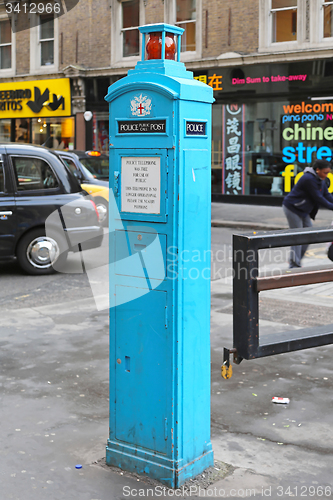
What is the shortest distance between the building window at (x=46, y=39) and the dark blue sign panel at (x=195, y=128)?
24.2 metres

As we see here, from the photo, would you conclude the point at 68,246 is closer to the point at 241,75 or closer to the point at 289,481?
the point at 289,481

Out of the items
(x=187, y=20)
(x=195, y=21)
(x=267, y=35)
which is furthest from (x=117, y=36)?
(x=267, y=35)

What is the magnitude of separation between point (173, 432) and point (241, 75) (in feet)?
60.7

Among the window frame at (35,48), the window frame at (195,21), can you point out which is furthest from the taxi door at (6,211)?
the window frame at (35,48)

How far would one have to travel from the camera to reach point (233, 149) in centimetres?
2100

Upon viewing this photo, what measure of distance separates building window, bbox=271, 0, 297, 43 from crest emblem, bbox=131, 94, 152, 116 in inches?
692

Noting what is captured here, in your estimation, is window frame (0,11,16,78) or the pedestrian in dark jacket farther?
window frame (0,11,16,78)

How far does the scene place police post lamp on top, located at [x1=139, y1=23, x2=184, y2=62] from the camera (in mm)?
3283

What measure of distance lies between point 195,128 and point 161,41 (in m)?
0.49

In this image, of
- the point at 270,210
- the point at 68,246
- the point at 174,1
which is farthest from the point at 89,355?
the point at 174,1

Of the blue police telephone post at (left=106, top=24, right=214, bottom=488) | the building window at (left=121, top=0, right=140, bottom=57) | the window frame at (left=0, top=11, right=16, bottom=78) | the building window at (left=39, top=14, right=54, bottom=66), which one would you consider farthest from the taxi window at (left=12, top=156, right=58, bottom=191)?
the window frame at (left=0, top=11, right=16, bottom=78)

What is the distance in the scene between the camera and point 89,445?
12.9 ft

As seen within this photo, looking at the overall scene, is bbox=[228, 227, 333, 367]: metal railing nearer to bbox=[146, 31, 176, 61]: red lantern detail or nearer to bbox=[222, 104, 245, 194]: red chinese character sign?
bbox=[146, 31, 176, 61]: red lantern detail

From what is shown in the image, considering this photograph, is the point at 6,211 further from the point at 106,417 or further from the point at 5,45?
the point at 5,45
